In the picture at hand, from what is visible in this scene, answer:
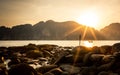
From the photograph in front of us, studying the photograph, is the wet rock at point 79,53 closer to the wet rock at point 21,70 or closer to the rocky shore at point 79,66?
the rocky shore at point 79,66

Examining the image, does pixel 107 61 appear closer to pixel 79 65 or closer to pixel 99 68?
pixel 99 68

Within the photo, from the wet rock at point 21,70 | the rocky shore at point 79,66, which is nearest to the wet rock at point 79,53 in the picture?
the rocky shore at point 79,66

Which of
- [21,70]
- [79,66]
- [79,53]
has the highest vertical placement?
[79,53]

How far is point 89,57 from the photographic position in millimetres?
23203

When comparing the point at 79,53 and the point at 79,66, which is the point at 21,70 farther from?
the point at 79,53

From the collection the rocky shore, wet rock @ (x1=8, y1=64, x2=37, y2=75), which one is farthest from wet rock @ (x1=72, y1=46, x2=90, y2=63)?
wet rock @ (x1=8, y1=64, x2=37, y2=75)

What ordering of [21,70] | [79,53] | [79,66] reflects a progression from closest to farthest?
[21,70]
[79,66]
[79,53]

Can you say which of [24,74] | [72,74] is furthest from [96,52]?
[24,74]

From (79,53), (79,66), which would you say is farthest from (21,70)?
(79,53)

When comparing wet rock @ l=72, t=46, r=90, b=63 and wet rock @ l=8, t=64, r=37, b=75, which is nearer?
wet rock @ l=8, t=64, r=37, b=75

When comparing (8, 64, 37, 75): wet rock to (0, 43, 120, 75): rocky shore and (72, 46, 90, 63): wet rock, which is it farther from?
(72, 46, 90, 63): wet rock

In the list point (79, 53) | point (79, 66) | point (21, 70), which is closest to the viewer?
point (21, 70)

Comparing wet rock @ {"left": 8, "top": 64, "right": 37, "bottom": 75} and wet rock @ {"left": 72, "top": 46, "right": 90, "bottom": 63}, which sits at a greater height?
wet rock @ {"left": 72, "top": 46, "right": 90, "bottom": 63}

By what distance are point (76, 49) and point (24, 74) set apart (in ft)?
36.9
